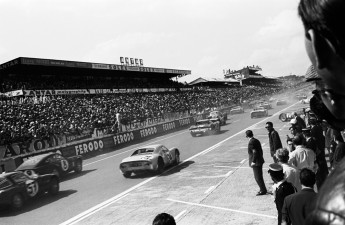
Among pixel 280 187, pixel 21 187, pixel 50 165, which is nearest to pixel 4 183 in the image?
pixel 21 187

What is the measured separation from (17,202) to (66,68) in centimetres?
3005

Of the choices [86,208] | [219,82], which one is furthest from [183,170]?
[219,82]

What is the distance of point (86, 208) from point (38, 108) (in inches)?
758

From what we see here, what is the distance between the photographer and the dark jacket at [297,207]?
405 centimetres

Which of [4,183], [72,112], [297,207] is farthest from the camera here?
[72,112]

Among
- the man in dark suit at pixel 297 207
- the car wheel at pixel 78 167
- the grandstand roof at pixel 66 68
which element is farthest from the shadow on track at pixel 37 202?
the grandstand roof at pixel 66 68

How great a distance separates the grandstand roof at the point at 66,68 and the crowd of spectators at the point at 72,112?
3.67 m

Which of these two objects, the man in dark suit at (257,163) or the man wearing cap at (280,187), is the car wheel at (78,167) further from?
the man wearing cap at (280,187)

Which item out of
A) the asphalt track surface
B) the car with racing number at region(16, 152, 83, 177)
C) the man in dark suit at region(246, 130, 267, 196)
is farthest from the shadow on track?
the man in dark suit at region(246, 130, 267, 196)

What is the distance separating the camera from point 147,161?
13469 millimetres

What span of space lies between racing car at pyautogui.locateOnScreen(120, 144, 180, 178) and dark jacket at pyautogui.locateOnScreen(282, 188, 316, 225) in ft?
31.5

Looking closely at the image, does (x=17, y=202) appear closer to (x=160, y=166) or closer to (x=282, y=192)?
(x=160, y=166)

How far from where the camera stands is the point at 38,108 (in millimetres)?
26984

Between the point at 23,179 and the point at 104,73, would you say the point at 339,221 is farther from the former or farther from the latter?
the point at 104,73
